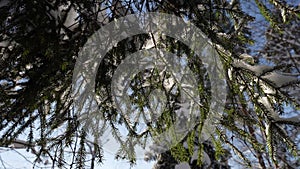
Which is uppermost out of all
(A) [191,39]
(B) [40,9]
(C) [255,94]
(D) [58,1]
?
(D) [58,1]

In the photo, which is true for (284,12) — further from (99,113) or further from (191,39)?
(99,113)

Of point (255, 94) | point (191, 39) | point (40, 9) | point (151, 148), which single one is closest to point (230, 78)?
point (255, 94)

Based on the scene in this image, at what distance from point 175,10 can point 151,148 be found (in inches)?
137

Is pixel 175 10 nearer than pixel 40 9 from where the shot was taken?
No

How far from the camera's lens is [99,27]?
1784 mm

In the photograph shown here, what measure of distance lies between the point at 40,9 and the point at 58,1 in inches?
7.5

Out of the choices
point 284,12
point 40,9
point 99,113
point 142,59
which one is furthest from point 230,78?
point 40,9

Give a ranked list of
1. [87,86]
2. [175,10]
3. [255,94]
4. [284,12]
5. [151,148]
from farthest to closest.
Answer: [151,148]
[175,10]
[87,86]
[255,94]
[284,12]

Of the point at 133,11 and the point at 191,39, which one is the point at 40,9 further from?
the point at 191,39

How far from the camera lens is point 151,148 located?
4.98 m

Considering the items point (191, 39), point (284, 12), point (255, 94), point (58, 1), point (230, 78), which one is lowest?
point (255, 94)

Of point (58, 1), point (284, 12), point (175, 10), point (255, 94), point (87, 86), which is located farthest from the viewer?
point (175, 10)

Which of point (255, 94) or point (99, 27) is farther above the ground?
point (99, 27)

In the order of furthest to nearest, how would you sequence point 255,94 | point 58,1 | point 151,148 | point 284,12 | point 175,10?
point 151,148, point 175,10, point 58,1, point 255,94, point 284,12
